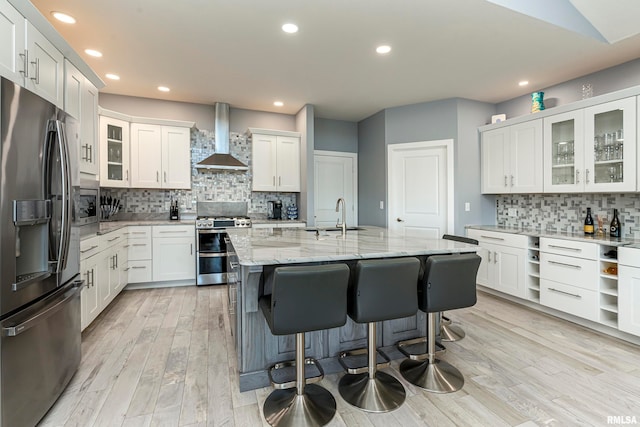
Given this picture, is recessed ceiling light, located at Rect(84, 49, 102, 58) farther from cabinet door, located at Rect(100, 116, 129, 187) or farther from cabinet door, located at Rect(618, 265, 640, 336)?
cabinet door, located at Rect(618, 265, 640, 336)

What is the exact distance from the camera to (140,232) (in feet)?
13.4

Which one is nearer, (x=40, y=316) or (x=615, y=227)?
(x=40, y=316)

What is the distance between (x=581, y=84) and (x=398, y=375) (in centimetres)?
387

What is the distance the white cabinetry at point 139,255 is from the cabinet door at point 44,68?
2.11 meters

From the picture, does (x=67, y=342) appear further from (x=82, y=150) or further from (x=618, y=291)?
(x=618, y=291)

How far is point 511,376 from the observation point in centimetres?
213

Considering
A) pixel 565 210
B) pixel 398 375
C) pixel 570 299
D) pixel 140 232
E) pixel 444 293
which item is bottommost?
pixel 398 375

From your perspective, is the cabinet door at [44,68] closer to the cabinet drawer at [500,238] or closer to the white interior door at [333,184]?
the white interior door at [333,184]

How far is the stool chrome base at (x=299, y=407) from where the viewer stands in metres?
1.68

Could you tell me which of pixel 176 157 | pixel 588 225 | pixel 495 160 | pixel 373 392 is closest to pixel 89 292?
pixel 176 157

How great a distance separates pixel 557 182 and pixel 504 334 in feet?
6.27

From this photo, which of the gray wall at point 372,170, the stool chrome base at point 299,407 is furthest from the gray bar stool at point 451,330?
the gray wall at point 372,170

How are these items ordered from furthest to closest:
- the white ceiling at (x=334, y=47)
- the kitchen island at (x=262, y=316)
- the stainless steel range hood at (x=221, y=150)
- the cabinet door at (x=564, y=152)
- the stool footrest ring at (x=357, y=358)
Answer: the stainless steel range hood at (x=221, y=150)
the cabinet door at (x=564, y=152)
the white ceiling at (x=334, y=47)
the stool footrest ring at (x=357, y=358)
the kitchen island at (x=262, y=316)

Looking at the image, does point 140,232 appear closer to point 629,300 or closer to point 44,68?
point 44,68
